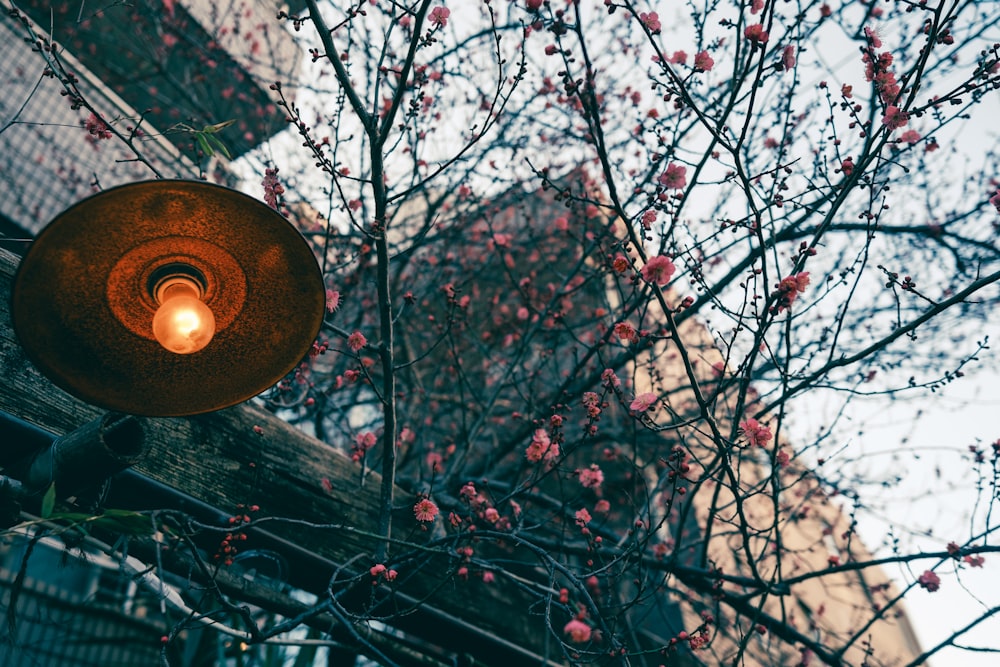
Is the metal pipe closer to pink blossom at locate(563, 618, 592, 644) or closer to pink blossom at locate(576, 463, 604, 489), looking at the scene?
pink blossom at locate(563, 618, 592, 644)

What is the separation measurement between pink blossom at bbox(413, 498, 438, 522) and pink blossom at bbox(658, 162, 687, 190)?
217cm

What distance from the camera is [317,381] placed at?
6.32 meters

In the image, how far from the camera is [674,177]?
3635 mm

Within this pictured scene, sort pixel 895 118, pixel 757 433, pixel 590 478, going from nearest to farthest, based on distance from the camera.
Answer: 1. pixel 895 118
2. pixel 757 433
3. pixel 590 478

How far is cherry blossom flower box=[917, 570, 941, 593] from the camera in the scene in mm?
3590

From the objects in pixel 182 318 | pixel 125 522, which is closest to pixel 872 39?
pixel 182 318

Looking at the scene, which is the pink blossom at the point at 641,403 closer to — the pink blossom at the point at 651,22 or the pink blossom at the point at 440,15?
the pink blossom at the point at 651,22

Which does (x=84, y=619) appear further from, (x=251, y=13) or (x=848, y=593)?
(x=848, y=593)

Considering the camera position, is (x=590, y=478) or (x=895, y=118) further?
(x=590, y=478)

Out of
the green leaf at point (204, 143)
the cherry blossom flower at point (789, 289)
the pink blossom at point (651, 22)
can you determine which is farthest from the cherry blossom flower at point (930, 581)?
the green leaf at point (204, 143)

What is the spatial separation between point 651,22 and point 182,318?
2436mm

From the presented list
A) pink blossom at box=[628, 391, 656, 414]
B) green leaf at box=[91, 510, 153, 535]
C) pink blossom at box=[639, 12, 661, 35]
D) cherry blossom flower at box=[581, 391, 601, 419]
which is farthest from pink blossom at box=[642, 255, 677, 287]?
green leaf at box=[91, 510, 153, 535]

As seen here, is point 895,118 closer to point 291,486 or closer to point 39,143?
point 291,486

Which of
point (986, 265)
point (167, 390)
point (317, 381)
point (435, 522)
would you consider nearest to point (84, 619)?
point (317, 381)
